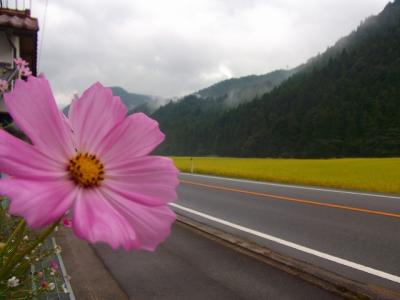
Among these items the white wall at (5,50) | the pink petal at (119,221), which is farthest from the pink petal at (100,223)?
the white wall at (5,50)

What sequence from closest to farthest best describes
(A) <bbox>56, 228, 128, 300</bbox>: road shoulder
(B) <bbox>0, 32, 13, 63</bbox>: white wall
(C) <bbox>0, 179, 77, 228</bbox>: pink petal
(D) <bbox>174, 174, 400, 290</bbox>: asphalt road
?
(C) <bbox>0, 179, 77, 228</bbox>: pink petal
(A) <bbox>56, 228, 128, 300</bbox>: road shoulder
(D) <bbox>174, 174, 400, 290</bbox>: asphalt road
(B) <bbox>0, 32, 13, 63</bbox>: white wall

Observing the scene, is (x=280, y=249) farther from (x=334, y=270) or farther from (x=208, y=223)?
(x=208, y=223)

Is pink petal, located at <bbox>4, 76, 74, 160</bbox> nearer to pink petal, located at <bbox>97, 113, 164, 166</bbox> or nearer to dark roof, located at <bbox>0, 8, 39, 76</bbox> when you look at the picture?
pink petal, located at <bbox>97, 113, 164, 166</bbox>

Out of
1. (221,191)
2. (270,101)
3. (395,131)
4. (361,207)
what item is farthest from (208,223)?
(270,101)

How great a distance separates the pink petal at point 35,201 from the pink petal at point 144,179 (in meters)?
0.07

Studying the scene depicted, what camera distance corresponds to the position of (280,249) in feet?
21.8

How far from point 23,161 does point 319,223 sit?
346 inches

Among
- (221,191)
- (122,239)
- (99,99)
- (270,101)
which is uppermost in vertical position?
(270,101)

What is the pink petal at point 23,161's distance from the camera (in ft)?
1.03

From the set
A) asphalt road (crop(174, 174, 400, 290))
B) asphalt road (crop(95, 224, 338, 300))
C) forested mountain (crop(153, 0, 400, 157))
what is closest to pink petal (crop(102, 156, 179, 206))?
asphalt road (crop(95, 224, 338, 300))

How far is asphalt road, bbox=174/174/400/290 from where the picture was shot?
19.3 feet

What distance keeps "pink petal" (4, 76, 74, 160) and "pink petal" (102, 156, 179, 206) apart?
1.8 inches

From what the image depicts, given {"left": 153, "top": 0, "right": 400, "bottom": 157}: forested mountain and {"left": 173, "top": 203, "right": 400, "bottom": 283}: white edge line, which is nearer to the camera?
{"left": 173, "top": 203, "right": 400, "bottom": 283}: white edge line

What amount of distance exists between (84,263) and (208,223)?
12.1ft
